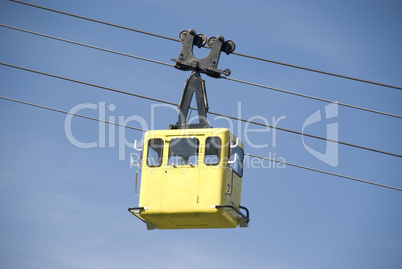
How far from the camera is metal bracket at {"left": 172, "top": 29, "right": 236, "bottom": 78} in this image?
87.1 feet

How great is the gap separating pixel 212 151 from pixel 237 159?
98 cm

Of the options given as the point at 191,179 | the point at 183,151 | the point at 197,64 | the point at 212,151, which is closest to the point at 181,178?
the point at 191,179

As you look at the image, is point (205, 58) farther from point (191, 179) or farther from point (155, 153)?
point (191, 179)

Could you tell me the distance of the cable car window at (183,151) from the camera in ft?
81.3

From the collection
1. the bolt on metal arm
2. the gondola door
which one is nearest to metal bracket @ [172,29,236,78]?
the bolt on metal arm

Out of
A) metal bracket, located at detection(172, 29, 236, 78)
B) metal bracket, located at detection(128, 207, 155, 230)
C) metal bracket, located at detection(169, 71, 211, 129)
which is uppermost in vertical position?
metal bracket, located at detection(172, 29, 236, 78)

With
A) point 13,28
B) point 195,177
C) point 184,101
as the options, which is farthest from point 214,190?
point 13,28

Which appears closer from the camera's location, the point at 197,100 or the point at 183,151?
the point at 183,151

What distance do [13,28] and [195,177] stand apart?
702 centimetres

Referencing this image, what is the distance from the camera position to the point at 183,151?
24.9 metres

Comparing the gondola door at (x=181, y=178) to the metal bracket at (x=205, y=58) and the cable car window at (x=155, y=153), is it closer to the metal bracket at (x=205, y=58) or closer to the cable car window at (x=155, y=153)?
the cable car window at (x=155, y=153)

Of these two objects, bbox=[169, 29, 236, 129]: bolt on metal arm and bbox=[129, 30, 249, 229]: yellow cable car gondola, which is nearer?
bbox=[129, 30, 249, 229]: yellow cable car gondola

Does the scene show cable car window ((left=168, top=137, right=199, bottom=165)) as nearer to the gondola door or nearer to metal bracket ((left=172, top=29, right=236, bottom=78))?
the gondola door

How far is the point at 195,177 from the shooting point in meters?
24.4
